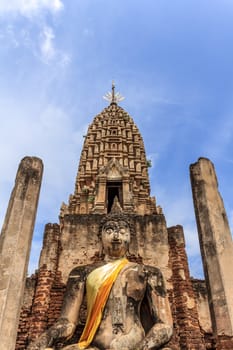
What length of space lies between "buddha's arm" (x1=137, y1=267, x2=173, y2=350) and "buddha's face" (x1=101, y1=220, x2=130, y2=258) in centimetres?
72

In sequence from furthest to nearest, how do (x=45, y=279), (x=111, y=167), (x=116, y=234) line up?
1. (x=111, y=167)
2. (x=45, y=279)
3. (x=116, y=234)

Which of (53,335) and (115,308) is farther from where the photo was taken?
(115,308)

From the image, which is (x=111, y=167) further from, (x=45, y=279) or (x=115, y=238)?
(x=115, y=238)

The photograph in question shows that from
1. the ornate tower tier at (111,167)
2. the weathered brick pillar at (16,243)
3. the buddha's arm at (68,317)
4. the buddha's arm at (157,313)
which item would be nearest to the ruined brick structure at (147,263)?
the buddha's arm at (157,313)

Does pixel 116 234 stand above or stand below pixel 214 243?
above

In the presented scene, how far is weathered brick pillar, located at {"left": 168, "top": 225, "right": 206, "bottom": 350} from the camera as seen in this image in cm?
790

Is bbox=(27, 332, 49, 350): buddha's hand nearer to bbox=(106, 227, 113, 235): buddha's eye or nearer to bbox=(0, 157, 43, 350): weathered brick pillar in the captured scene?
bbox=(0, 157, 43, 350): weathered brick pillar

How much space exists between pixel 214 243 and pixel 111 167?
874 cm

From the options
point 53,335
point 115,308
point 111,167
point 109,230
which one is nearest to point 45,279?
point 109,230

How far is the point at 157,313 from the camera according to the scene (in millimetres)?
6328

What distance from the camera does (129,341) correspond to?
5801 mm

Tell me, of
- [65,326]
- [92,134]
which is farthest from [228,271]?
[92,134]

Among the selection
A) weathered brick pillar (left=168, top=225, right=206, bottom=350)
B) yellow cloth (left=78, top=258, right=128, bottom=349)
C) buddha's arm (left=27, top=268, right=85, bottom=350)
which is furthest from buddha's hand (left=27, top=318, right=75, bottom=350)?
weathered brick pillar (left=168, top=225, right=206, bottom=350)

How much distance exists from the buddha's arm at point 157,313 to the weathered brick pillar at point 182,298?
1.86 m
